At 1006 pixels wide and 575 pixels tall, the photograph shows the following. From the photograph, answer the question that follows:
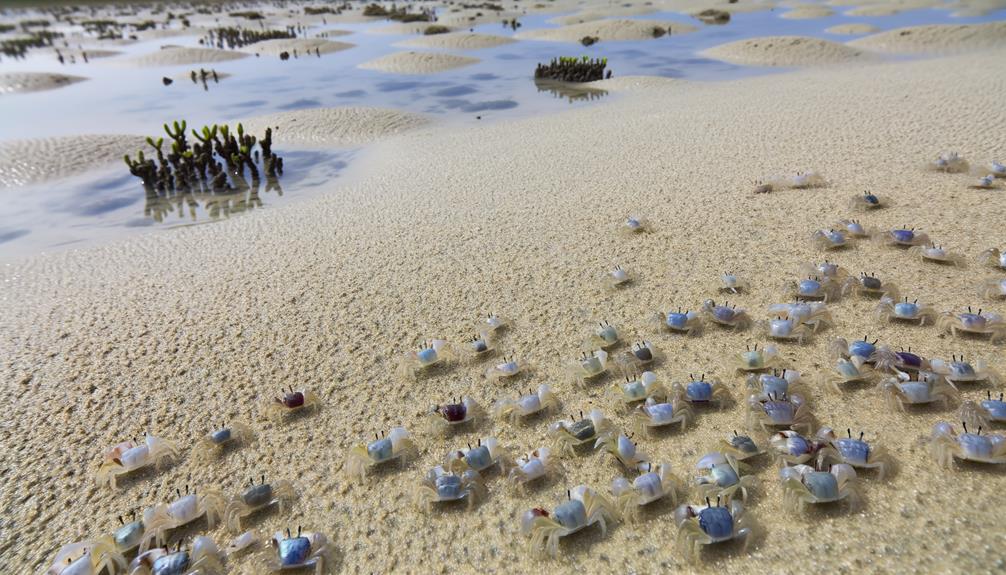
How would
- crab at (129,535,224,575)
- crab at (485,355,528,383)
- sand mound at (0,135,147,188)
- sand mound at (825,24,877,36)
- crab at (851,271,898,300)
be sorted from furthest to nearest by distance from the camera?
sand mound at (825,24,877,36), sand mound at (0,135,147,188), crab at (851,271,898,300), crab at (485,355,528,383), crab at (129,535,224,575)

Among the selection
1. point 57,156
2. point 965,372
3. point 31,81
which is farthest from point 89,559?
point 31,81

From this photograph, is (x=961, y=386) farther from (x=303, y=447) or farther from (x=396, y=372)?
(x=303, y=447)

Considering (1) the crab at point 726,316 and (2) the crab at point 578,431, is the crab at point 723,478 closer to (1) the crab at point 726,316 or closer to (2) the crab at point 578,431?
(2) the crab at point 578,431

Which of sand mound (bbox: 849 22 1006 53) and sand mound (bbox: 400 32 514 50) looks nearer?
sand mound (bbox: 849 22 1006 53)

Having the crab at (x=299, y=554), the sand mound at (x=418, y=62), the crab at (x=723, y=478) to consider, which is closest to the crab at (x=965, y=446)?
the crab at (x=723, y=478)

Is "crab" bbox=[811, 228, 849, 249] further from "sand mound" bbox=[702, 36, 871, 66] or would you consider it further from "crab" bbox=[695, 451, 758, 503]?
"sand mound" bbox=[702, 36, 871, 66]

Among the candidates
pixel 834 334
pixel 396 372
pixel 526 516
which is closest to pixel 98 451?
pixel 396 372

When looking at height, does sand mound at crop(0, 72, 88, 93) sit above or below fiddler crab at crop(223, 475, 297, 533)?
above

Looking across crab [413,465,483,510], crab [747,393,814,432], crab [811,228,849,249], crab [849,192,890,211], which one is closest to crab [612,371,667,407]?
crab [747,393,814,432]
